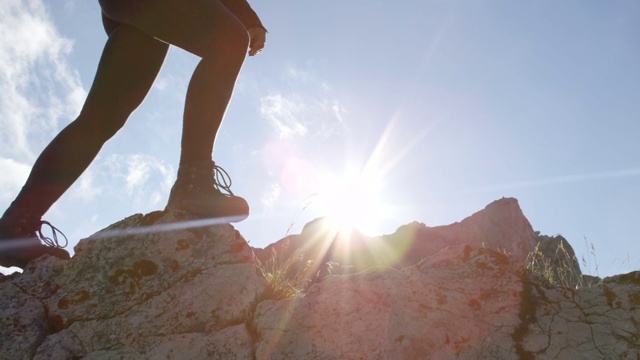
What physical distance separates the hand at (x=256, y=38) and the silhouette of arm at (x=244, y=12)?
1.0 inches

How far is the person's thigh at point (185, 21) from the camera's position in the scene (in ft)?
8.67

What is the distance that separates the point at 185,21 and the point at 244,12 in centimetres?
57

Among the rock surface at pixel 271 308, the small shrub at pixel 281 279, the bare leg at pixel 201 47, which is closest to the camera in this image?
the rock surface at pixel 271 308

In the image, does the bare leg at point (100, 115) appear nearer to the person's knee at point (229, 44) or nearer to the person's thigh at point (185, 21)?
the person's thigh at point (185, 21)

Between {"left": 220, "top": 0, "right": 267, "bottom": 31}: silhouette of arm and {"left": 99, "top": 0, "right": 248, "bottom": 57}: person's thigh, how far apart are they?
15.2 inches

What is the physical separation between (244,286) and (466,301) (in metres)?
0.96

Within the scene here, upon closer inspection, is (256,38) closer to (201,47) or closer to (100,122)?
(201,47)

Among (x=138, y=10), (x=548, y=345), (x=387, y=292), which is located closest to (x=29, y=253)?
(x=138, y=10)

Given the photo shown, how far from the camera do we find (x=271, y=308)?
7.36ft

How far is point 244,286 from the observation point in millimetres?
2361

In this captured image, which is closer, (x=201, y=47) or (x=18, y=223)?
(x=18, y=223)

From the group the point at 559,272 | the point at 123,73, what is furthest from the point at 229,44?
the point at 559,272

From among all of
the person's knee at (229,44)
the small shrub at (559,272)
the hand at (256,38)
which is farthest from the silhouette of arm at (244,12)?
the small shrub at (559,272)

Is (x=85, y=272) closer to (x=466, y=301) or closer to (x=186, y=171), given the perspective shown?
(x=186, y=171)
